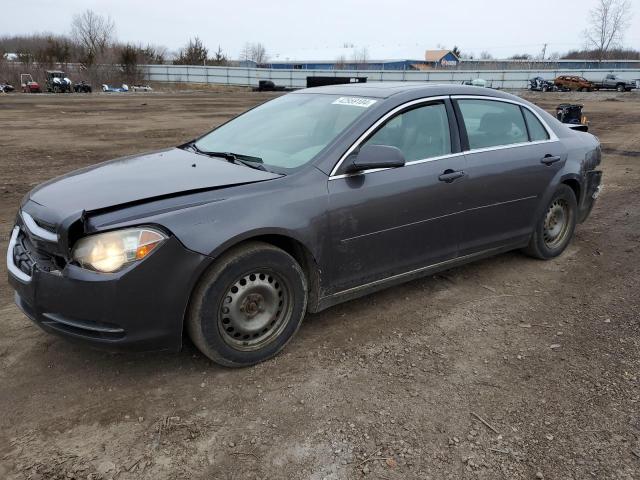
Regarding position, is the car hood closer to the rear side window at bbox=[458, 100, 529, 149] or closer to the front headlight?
the front headlight

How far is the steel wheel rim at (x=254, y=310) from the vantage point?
316 cm

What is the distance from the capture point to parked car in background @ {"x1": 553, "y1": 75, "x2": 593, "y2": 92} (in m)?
46.1

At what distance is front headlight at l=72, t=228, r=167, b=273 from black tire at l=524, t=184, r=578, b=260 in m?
3.60

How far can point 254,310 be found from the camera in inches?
129

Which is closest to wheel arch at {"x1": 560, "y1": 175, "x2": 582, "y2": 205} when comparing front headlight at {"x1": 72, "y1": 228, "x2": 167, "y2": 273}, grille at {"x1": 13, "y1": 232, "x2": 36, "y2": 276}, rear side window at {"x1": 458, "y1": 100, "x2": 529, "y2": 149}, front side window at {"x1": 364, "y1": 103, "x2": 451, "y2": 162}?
rear side window at {"x1": 458, "y1": 100, "x2": 529, "y2": 149}

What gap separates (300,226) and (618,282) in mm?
3112

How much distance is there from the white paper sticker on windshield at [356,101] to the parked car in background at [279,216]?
15mm

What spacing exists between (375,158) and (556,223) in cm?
266

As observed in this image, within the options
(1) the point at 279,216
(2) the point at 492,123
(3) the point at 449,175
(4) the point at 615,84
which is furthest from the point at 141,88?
(1) the point at 279,216

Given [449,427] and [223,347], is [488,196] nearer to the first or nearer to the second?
[449,427]

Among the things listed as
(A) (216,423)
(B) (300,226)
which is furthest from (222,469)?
(B) (300,226)

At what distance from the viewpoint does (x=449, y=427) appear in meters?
2.79

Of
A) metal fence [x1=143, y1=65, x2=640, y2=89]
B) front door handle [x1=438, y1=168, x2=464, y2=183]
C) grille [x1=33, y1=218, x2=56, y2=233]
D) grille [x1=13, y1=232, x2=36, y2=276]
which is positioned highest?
metal fence [x1=143, y1=65, x2=640, y2=89]

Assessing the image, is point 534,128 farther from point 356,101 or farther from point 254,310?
point 254,310
